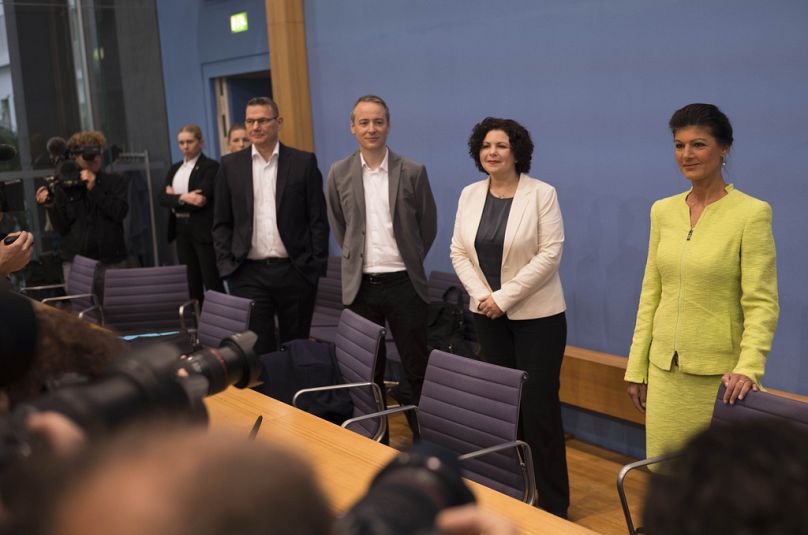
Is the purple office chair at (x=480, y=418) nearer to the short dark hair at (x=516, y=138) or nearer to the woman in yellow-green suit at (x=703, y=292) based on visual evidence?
the woman in yellow-green suit at (x=703, y=292)

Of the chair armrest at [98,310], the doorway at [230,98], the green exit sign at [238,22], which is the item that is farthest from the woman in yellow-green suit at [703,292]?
the doorway at [230,98]

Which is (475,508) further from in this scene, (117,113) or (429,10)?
(117,113)

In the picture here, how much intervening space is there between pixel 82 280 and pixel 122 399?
5.31 m

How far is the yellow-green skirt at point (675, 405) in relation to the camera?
9.64ft

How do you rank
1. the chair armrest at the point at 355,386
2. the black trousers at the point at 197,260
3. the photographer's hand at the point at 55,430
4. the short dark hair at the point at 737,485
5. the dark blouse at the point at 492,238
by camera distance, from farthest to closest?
the black trousers at the point at 197,260, the dark blouse at the point at 492,238, the chair armrest at the point at 355,386, the photographer's hand at the point at 55,430, the short dark hair at the point at 737,485

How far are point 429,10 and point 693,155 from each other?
2892mm

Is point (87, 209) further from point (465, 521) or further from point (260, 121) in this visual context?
point (465, 521)

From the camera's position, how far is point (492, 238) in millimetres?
3713

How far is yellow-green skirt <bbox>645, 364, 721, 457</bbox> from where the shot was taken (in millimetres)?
2938

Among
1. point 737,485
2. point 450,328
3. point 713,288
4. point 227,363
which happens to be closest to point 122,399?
point 227,363

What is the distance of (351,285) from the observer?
439 cm

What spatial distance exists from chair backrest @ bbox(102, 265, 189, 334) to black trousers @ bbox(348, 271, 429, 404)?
1.62 m

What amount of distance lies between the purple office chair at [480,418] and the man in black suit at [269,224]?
1.83 meters

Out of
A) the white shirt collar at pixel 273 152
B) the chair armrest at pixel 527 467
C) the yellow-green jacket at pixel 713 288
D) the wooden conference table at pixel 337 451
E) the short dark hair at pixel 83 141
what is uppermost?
the short dark hair at pixel 83 141
